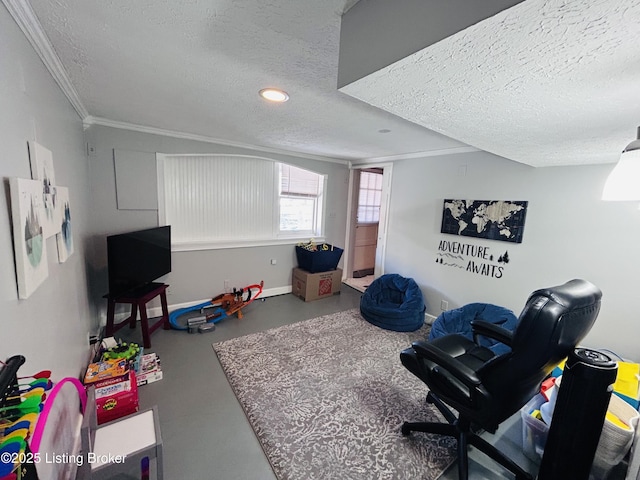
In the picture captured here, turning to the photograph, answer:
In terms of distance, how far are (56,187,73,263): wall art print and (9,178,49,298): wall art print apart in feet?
1.34

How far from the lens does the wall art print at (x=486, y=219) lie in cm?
265

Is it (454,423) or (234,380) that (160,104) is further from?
(454,423)

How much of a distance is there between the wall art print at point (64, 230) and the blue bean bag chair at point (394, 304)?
2867 mm

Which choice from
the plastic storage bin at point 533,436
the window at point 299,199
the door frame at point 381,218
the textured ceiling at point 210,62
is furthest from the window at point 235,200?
the plastic storage bin at point 533,436

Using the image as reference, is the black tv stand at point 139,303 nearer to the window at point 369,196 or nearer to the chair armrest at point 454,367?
the chair armrest at point 454,367

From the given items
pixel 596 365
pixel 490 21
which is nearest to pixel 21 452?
pixel 490 21

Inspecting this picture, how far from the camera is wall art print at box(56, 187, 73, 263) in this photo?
1569mm

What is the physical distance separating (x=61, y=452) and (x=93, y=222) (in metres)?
2.57

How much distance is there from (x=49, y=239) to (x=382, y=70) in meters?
1.79

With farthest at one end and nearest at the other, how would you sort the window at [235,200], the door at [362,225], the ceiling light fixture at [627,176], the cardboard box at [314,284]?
the door at [362,225], the cardboard box at [314,284], the window at [235,200], the ceiling light fixture at [627,176]

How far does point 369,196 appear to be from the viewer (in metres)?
5.22

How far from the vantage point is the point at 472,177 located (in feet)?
9.78

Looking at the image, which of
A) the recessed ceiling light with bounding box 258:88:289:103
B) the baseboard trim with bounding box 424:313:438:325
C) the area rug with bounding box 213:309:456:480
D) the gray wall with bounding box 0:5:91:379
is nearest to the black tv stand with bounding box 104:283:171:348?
the gray wall with bounding box 0:5:91:379

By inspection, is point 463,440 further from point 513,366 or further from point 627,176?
point 627,176
